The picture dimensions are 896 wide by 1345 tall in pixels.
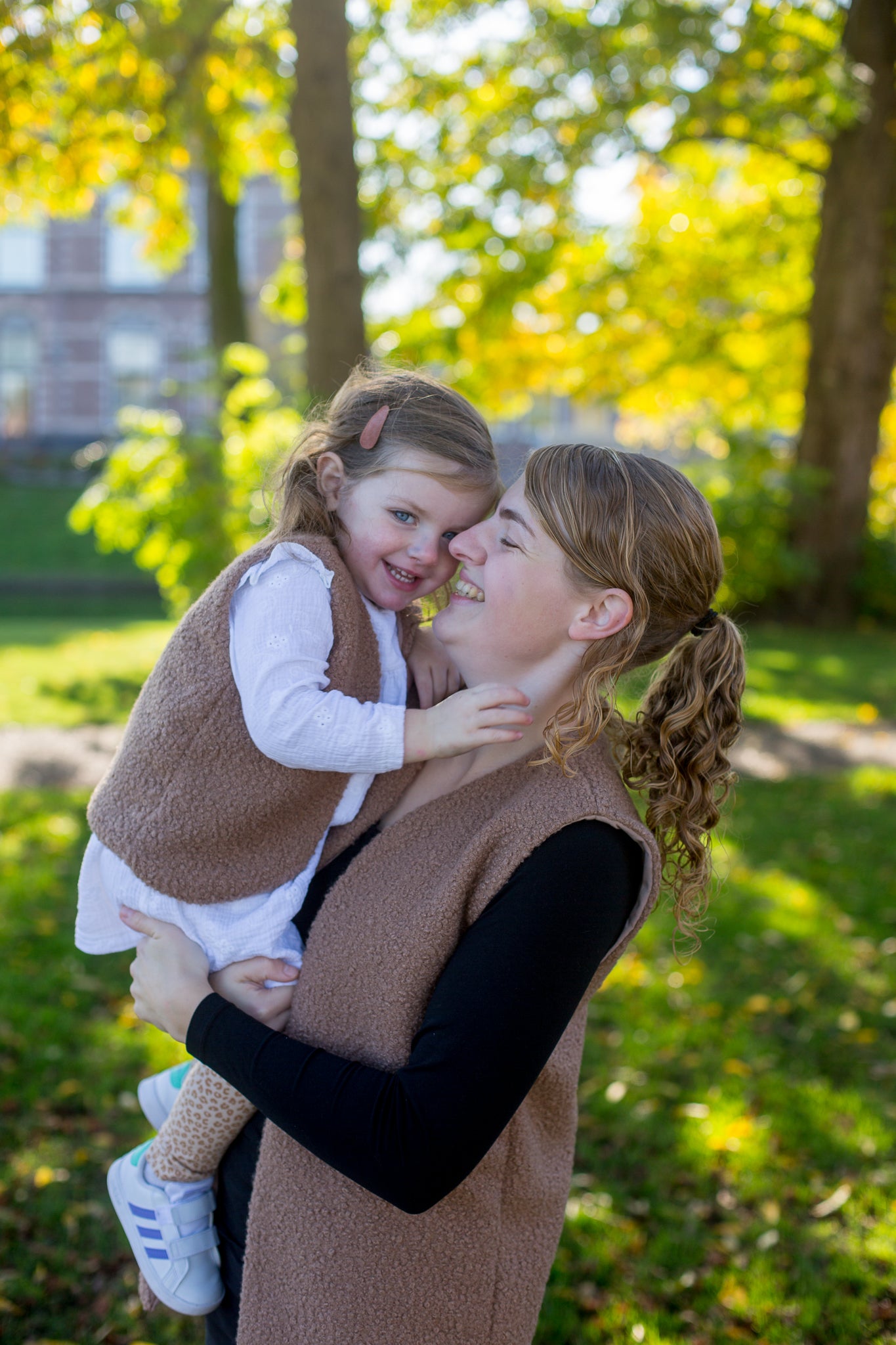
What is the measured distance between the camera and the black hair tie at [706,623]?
1.82 meters

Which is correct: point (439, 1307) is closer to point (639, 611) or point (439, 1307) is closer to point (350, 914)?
point (350, 914)

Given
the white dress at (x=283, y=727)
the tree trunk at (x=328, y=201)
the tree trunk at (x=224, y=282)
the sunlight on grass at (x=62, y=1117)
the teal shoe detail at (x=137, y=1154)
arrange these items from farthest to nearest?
the tree trunk at (x=224, y=282) < the tree trunk at (x=328, y=201) < the sunlight on grass at (x=62, y=1117) < the teal shoe detail at (x=137, y=1154) < the white dress at (x=283, y=727)

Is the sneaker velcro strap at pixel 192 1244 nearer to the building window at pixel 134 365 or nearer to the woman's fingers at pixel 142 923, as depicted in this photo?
the woman's fingers at pixel 142 923

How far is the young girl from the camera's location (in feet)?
5.82

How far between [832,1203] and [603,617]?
2.71m

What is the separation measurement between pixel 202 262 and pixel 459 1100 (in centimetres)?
3789

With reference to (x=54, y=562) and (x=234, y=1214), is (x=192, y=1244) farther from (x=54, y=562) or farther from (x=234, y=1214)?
(x=54, y=562)

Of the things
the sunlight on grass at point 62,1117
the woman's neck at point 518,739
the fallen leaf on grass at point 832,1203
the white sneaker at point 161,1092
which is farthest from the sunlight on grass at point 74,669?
the woman's neck at point 518,739

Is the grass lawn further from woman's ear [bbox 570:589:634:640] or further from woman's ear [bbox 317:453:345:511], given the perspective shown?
woman's ear [bbox 570:589:634:640]

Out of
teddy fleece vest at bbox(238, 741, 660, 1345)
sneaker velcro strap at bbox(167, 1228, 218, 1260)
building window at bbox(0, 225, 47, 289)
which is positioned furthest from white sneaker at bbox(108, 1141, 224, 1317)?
building window at bbox(0, 225, 47, 289)

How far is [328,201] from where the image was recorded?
6.59 meters

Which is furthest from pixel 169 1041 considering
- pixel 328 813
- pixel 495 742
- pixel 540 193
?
pixel 540 193

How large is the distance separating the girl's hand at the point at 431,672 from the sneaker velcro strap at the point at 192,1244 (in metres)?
0.99

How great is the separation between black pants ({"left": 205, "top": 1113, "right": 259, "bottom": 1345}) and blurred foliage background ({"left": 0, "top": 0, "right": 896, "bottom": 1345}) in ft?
4.19
